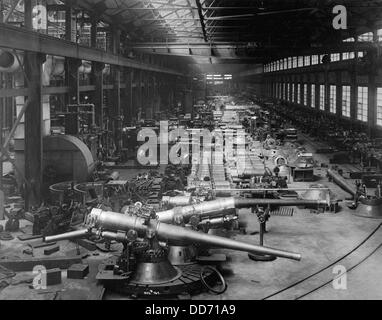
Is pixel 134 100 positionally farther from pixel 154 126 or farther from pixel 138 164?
pixel 138 164

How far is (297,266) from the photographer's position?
8.70 metres

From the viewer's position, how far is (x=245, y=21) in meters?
24.4

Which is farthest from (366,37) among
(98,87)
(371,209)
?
(371,209)

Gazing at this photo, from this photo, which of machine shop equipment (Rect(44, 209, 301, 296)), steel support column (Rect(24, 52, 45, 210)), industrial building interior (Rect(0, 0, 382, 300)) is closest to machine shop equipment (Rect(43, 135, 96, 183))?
industrial building interior (Rect(0, 0, 382, 300))

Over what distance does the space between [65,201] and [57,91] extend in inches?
163

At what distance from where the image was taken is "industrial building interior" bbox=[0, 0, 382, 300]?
764cm

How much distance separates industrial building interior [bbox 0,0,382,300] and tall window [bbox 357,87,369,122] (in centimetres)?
10

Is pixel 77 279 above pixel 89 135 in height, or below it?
below

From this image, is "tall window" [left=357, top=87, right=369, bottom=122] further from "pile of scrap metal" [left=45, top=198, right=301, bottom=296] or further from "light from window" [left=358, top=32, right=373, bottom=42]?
"pile of scrap metal" [left=45, top=198, right=301, bottom=296]

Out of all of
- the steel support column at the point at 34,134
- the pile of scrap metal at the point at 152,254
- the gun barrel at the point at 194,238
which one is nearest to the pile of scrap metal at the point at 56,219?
the steel support column at the point at 34,134

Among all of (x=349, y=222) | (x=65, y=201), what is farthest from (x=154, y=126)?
(x=349, y=222)

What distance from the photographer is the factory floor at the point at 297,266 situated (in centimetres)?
748

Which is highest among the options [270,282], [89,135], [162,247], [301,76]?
[301,76]

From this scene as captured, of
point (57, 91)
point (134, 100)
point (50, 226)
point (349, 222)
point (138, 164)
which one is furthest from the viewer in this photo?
point (134, 100)
